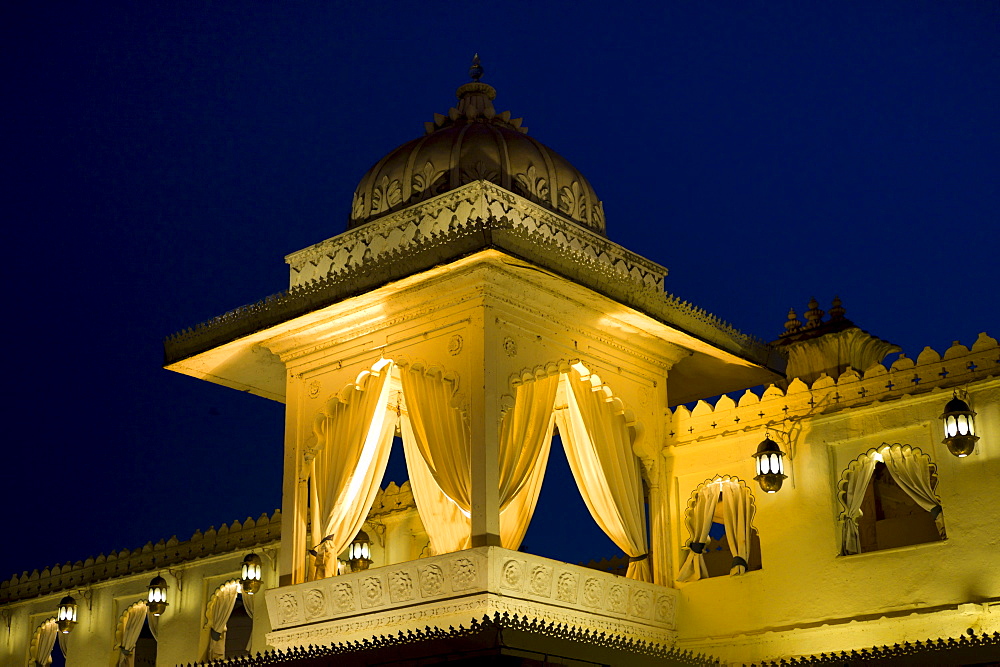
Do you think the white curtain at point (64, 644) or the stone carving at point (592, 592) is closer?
the stone carving at point (592, 592)

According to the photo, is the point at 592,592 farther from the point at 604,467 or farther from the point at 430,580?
the point at 430,580

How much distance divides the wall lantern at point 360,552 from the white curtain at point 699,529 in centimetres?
408

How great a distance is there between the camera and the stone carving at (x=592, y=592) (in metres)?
12.8

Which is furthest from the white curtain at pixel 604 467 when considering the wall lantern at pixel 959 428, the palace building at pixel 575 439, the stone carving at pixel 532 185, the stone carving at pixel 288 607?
the wall lantern at pixel 959 428

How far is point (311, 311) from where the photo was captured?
13.5 metres

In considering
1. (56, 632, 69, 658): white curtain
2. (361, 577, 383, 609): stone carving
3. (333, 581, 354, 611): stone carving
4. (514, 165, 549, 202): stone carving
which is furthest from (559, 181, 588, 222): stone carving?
(56, 632, 69, 658): white curtain

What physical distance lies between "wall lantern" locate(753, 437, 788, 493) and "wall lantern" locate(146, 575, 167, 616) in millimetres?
8970

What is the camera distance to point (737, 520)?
1391cm

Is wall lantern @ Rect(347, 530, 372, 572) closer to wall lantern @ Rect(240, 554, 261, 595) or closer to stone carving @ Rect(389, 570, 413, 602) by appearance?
wall lantern @ Rect(240, 554, 261, 595)

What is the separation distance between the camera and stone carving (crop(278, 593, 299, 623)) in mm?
13352

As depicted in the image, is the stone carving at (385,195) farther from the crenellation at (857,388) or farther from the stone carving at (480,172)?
the crenellation at (857,388)

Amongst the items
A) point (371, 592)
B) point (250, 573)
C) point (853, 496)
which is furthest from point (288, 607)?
point (853, 496)

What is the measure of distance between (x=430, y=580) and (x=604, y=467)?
248 centimetres

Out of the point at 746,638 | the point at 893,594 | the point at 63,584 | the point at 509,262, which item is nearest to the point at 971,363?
the point at 893,594
